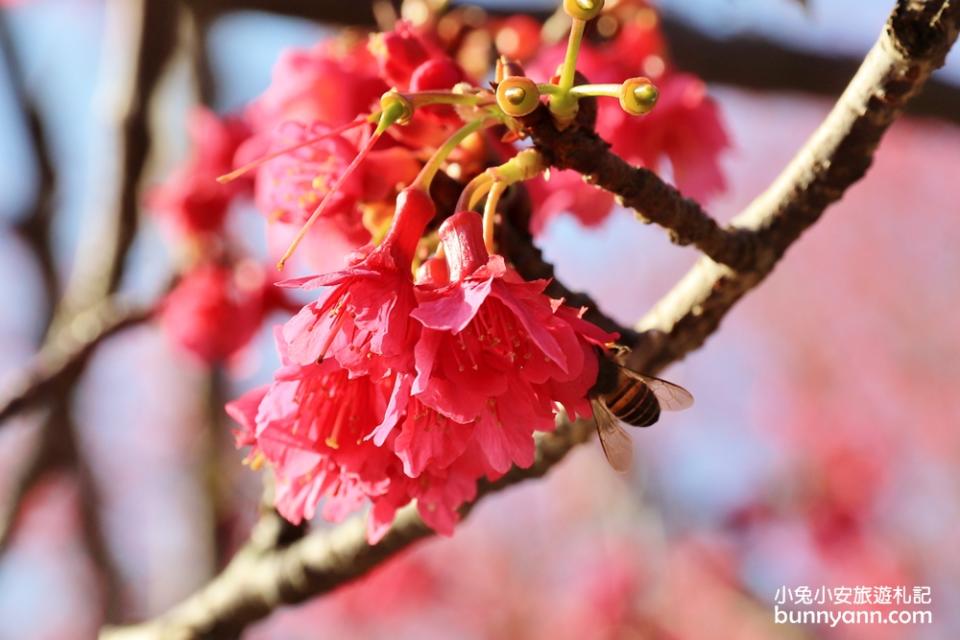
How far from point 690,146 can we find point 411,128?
0.79 meters

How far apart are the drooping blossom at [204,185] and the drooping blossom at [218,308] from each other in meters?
0.12

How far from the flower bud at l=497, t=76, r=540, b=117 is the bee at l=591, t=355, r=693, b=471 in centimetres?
30

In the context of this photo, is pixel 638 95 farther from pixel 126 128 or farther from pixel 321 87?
pixel 126 128

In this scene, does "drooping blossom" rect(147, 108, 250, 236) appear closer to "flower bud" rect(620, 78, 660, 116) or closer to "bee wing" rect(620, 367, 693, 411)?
"bee wing" rect(620, 367, 693, 411)

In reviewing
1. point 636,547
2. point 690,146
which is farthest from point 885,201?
point 690,146

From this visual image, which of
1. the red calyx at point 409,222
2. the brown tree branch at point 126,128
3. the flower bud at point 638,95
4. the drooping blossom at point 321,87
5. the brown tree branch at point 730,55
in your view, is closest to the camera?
the flower bud at point 638,95

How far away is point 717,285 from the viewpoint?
121 centimetres

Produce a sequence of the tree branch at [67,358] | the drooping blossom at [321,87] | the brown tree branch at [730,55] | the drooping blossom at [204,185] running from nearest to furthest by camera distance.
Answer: the drooping blossom at [321,87]
the tree branch at [67,358]
the drooping blossom at [204,185]
the brown tree branch at [730,55]

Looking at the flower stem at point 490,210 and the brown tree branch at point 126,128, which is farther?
the brown tree branch at point 126,128

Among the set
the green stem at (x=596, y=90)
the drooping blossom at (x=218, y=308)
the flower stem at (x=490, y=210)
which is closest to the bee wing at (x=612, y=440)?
the flower stem at (x=490, y=210)

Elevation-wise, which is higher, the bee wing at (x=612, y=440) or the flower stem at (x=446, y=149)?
the flower stem at (x=446, y=149)

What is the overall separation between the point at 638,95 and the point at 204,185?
5.42 feet

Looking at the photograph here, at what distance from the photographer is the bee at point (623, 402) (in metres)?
0.98

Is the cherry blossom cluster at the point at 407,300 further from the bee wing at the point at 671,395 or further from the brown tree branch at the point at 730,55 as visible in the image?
the brown tree branch at the point at 730,55
